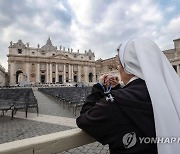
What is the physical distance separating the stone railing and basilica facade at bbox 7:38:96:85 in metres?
66.7

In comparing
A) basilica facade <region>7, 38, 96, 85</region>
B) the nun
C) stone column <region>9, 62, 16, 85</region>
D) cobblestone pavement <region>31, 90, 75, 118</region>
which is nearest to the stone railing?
the nun

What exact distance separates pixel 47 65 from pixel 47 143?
7664 centimetres

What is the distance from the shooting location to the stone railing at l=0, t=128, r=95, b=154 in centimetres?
111

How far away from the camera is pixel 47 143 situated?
122 centimetres

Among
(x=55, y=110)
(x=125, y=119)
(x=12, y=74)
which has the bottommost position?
(x=55, y=110)

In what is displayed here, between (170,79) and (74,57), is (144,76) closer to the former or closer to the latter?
(170,79)

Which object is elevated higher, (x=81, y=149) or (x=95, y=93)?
(x=95, y=93)

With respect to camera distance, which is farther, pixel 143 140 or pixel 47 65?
pixel 47 65

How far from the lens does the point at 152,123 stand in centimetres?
105

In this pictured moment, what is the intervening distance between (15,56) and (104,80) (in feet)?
241

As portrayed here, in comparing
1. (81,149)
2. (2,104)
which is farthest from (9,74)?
(81,149)

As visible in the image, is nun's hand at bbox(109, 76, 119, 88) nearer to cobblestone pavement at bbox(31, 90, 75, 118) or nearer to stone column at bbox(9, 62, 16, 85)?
cobblestone pavement at bbox(31, 90, 75, 118)

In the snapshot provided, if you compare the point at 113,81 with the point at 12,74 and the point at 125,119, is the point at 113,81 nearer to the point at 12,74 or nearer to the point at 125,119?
the point at 125,119

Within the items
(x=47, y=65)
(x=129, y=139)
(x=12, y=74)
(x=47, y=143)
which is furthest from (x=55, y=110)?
(x=47, y=65)
